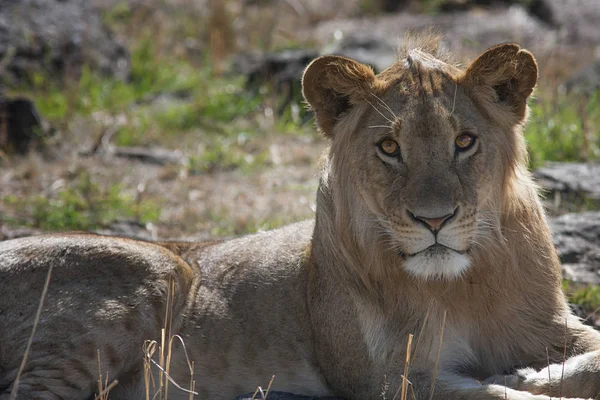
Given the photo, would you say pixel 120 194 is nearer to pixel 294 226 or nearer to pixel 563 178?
pixel 294 226

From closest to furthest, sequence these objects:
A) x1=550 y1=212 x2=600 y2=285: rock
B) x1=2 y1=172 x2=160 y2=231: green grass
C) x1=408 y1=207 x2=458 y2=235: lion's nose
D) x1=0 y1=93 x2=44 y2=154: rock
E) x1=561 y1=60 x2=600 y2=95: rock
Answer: x1=408 y1=207 x2=458 y2=235: lion's nose, x1=550 y1=212 x2=600 y2=285: rock, x1=2 y1=172 x2=160 y2=231: green grass, x1=0 y1=93 x2=44 y2=154: rock, x1=561 y1=60 x2=600 y2=95: rock

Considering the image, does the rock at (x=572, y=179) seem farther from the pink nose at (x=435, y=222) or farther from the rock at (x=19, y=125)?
the rock at (x=19, y=125)

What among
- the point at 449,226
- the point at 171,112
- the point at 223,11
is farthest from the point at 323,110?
the point at 223,11

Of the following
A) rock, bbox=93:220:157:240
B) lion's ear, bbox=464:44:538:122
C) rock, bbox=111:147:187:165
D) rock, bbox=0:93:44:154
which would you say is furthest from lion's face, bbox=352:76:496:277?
rock, bbox=0:93:44:154

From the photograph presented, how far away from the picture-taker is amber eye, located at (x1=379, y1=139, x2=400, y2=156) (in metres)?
4.21

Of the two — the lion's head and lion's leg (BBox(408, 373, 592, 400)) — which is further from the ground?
the lion's head

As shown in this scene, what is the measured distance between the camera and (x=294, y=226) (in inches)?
220

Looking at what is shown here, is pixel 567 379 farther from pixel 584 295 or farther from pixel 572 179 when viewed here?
pixel 572 179

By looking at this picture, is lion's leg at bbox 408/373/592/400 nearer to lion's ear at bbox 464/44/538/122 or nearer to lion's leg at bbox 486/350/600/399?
lion's leg at bbox 486/350/600/399

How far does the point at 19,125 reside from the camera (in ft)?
32.1

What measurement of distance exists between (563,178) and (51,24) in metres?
7.69

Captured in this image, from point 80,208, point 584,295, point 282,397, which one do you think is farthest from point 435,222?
point 80,208

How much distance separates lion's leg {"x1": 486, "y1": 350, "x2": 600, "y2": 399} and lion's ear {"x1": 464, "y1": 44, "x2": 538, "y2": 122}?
1209 mm

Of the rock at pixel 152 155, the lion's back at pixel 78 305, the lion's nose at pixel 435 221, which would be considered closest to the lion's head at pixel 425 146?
the lion's nose at pixel 435 221
